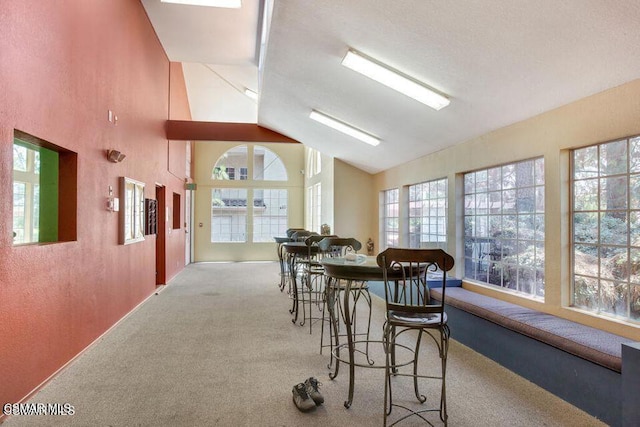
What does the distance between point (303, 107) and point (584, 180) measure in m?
3.90

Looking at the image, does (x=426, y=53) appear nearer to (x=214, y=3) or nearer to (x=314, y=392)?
(x=314, y=392)

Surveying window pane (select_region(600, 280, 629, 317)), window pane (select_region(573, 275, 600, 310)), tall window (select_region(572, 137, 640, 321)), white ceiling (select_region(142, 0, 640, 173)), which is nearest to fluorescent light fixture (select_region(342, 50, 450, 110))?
white ceiling (select_region(142, 0, 640, 173))

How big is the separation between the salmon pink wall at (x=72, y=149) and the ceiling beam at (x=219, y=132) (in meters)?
1.44

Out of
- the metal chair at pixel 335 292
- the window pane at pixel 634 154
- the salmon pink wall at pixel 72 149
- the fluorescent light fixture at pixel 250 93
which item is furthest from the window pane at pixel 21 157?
the fluorescent light fixture at pixel 250 93

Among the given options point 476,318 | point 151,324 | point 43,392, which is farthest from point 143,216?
point 476,318

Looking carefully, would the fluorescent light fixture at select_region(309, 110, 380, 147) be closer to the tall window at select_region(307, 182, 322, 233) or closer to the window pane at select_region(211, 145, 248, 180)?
the tall window at select_region(307, 182, 322, 233)

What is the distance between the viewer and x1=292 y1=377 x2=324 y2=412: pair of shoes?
7.54 feet

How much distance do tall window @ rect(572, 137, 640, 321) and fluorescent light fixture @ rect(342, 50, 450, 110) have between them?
4.42 feet

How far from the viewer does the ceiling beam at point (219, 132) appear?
707cm

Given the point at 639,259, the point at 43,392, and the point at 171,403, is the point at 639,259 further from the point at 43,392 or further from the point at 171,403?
the point at 43,392

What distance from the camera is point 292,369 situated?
298 centimetres

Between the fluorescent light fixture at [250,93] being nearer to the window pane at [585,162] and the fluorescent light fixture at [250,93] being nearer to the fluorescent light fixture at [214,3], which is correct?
the fluorescent light fixture at [214,3]

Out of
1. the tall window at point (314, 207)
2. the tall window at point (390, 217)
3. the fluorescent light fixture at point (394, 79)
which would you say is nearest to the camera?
the fluorescent light fixture at point (394, 79)

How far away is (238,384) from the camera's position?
106 inches
